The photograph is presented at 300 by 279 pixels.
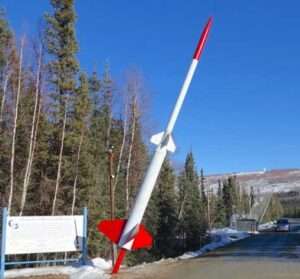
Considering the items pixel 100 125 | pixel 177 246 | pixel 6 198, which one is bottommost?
pixel 177 246

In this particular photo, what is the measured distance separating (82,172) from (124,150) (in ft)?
27.5

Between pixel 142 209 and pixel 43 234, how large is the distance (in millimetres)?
3083

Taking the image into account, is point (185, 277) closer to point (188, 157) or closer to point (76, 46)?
point (76, 46)

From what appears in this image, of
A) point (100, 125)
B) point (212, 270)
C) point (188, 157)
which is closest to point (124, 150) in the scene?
point (100, 125)

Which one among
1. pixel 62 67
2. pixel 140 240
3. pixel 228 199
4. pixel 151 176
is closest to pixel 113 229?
pixel 140 240

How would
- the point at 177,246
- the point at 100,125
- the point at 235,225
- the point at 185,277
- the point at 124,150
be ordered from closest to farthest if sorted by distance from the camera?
the point at 185,277 → the point at 124,150 → the point at 100,125 → the point at 177,246 → the point at 235,225

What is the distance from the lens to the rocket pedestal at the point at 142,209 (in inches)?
614

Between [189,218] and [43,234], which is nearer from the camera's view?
[43,234]

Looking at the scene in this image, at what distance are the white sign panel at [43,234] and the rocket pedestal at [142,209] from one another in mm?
993

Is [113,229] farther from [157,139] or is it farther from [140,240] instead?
[157,139]

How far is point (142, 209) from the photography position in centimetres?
1573

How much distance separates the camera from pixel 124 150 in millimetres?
43375

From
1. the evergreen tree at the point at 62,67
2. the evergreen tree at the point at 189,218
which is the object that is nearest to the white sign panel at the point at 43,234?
the evergreen tree at the point at 62,67

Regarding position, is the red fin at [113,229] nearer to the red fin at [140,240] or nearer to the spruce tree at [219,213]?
the red fin at [140,240]
